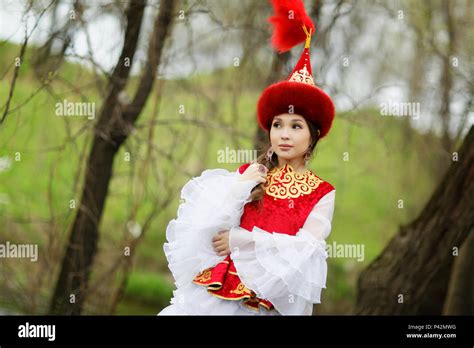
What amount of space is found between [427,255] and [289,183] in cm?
157

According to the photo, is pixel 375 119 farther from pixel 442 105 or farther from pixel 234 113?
pixel 234 113

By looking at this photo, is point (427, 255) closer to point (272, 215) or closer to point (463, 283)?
point (463, 283)

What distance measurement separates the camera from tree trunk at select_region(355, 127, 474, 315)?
3.60m

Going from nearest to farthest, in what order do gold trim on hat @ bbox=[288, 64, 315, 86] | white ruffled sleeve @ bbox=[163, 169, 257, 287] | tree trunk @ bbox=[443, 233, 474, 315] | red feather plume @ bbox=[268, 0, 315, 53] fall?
white ruffled sleeve @ bbox=[163, 169, 257, 287] → gold trim on hat @ bbox=[288, 64, 315, 86] → red feather plume @ bbox=[268, 0, 315, 53] → tree trunk @ bbox=[443, 233, 474, 315]

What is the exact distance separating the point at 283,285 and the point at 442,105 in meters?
3.04

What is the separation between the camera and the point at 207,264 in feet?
8.30

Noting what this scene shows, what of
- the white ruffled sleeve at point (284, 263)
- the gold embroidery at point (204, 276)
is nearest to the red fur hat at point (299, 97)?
the white ruffled sleeve at point (284, 263)

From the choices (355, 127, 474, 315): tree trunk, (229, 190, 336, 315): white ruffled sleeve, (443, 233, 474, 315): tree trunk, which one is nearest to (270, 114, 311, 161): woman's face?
(229, 190, 336, 315): white ruffled sleeve

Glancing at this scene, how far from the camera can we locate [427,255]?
378 cm

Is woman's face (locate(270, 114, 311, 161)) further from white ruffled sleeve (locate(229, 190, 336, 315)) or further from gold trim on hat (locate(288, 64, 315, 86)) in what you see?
white ruffled sleeve (locate(229, 190, 336, 315))

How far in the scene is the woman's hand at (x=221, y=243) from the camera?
2492mm

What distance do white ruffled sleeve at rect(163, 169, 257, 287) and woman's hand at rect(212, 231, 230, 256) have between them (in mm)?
16

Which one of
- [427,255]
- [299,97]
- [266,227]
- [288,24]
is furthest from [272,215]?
[427,255]

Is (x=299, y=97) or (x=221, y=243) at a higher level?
(x=299, y=97)
